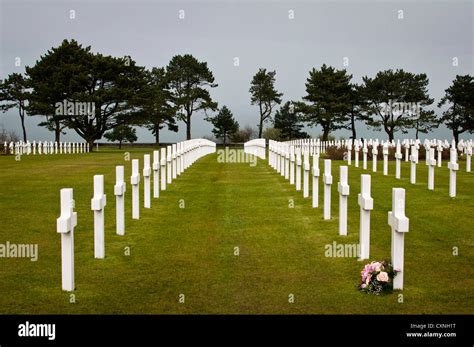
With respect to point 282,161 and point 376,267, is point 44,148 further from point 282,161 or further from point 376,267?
point 376,267

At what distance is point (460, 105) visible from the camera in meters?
75.8

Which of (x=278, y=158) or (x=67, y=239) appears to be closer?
(x=67, y=239)

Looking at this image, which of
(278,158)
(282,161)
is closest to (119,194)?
(282,161)

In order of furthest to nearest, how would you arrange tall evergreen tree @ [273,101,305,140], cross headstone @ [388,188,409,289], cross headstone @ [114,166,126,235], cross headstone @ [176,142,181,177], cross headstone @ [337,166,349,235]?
tall evergreen tree @ [273,101,305,140] < cross headstone @ [176,142,181,177] < cross headstone @ [114,166,126,235] < cross headstone @ [337,166,349,235] < cross headstone @ [388,188,409,289]

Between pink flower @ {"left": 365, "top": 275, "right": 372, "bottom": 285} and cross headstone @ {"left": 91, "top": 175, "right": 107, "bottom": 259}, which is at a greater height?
cross headstone @ {"left": 91, "top": 175, "right": 107, "bottom": 259}

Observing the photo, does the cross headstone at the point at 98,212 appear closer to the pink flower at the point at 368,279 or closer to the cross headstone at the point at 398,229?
the pink flower at the point at 368,279

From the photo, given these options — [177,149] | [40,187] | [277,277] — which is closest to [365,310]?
[277,277]

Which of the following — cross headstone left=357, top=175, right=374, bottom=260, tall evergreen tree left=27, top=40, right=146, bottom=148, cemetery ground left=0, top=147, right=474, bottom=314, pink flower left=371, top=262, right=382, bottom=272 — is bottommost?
cemetery ground left=0, top=147, right=474, bottom=314

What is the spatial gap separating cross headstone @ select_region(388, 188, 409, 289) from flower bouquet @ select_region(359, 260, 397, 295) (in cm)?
9

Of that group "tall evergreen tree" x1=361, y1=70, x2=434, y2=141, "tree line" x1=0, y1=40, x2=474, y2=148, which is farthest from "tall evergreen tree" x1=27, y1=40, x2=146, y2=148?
"tall evergreen tree" x1=361, y1=70, x2=434, y2=141

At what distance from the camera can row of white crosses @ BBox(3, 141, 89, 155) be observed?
52.5m

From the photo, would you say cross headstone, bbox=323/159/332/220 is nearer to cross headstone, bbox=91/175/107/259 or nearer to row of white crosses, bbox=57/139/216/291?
row of white crosses, bbox=57/139/216/291

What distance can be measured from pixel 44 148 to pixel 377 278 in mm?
53470
